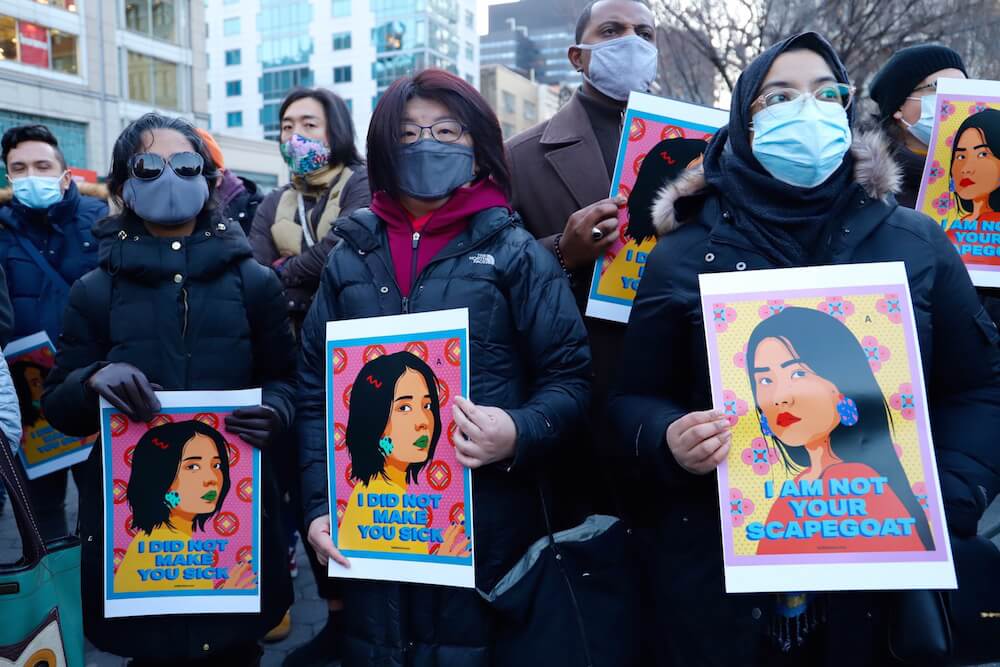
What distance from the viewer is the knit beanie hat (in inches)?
133

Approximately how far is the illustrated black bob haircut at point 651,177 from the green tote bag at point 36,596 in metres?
1.99

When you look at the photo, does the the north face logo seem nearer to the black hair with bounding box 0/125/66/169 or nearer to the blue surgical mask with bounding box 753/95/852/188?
the blue surgical mask with bounding box 753/95/852/188

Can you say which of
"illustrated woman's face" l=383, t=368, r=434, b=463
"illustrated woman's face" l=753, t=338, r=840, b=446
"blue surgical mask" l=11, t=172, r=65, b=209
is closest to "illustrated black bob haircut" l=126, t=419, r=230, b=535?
"illustrated woman's face" l=383, t=368, r=434, b=463

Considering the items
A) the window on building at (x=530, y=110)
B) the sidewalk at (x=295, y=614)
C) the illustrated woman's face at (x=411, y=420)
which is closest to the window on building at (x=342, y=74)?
the window on building at (x=530, y=110)

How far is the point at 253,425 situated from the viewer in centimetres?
244

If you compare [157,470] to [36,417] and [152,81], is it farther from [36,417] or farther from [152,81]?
[152,81]

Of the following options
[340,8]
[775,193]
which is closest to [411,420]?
[775,193]

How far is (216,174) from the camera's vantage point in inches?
113

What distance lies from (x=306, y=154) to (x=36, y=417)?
1.74 meters

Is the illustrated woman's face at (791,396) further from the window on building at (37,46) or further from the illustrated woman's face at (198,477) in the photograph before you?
the window on building at (37,46)

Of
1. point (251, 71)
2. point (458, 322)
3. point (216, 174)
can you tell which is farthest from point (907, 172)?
point (251, 71)

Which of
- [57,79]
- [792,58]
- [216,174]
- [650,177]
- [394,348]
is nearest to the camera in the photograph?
[792,58]

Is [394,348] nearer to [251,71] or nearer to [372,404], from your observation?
[372,404]

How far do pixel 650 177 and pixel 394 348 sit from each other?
1.12 m
